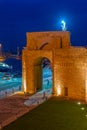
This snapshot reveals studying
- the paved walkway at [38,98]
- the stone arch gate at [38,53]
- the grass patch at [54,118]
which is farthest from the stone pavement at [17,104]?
the stone arch gate at [38,53]

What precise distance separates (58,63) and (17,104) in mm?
4939

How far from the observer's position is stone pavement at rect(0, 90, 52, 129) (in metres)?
17.5

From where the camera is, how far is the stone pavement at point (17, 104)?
17.5m

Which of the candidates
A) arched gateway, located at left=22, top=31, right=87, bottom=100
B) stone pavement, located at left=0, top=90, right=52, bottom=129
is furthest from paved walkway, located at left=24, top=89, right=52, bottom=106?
arched gateway, located at left=22, top=31, right=87, bottom=100

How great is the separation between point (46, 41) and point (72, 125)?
35.3 ft

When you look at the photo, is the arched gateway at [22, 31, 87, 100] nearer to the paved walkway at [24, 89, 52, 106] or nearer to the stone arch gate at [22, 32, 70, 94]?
the stone arch gate at [22, 32, 70, 94]

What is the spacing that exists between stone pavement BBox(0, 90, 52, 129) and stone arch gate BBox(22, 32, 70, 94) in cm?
134

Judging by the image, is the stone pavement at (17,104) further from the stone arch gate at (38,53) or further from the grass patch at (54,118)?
the stone arch gate at (38,53)

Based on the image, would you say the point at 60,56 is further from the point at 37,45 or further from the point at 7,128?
the point at 7,128

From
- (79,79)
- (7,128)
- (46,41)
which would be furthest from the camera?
(46,41)

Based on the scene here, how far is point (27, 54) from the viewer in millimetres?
25906

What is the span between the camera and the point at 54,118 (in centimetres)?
1742

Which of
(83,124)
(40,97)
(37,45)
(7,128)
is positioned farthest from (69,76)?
(7,128)

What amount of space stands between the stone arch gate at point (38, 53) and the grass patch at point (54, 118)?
401 centimetres
